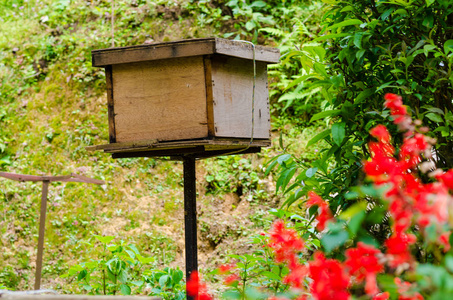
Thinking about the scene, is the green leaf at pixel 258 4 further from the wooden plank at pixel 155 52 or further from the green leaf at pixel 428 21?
the green leaf at pixel 428 21

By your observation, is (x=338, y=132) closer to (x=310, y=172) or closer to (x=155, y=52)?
(x=310, y=172)

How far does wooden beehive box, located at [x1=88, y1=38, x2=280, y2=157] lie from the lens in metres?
2.28

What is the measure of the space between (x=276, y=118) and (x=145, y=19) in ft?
7.44

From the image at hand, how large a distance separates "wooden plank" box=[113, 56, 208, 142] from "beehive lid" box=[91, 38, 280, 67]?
8 centimetres

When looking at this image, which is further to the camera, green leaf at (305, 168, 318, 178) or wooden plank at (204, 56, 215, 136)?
wooden plank at (204, 56, 215, 136)

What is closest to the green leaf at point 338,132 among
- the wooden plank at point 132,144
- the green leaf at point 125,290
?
the wooden plank at point 132,144

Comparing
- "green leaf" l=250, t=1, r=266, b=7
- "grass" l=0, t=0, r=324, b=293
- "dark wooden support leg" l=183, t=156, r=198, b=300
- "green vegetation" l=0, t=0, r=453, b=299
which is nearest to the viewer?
"green vegetation" l=0, t=0, r=453, b=299

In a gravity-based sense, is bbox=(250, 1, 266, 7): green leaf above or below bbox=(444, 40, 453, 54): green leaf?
above

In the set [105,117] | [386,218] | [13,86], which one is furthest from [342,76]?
[13,86]

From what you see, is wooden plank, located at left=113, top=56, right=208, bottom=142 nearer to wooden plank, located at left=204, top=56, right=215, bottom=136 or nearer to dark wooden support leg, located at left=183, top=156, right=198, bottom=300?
wooden plank, located at left=204, top=56, right=215, bottom=136

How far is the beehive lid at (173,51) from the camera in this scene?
87.4 inches

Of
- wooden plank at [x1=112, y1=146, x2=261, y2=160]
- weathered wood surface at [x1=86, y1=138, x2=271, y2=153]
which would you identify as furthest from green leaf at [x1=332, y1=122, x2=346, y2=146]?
wooden plank at [x1=112, y1=146, x2=261, y2=160]

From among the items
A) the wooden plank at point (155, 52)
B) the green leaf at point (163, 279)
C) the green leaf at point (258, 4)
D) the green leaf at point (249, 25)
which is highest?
the green leaf at point (258, 4)

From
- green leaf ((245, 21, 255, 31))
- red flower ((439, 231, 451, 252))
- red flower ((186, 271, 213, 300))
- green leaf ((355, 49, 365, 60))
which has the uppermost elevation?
green leaf ((245, 21, 255, 31))
